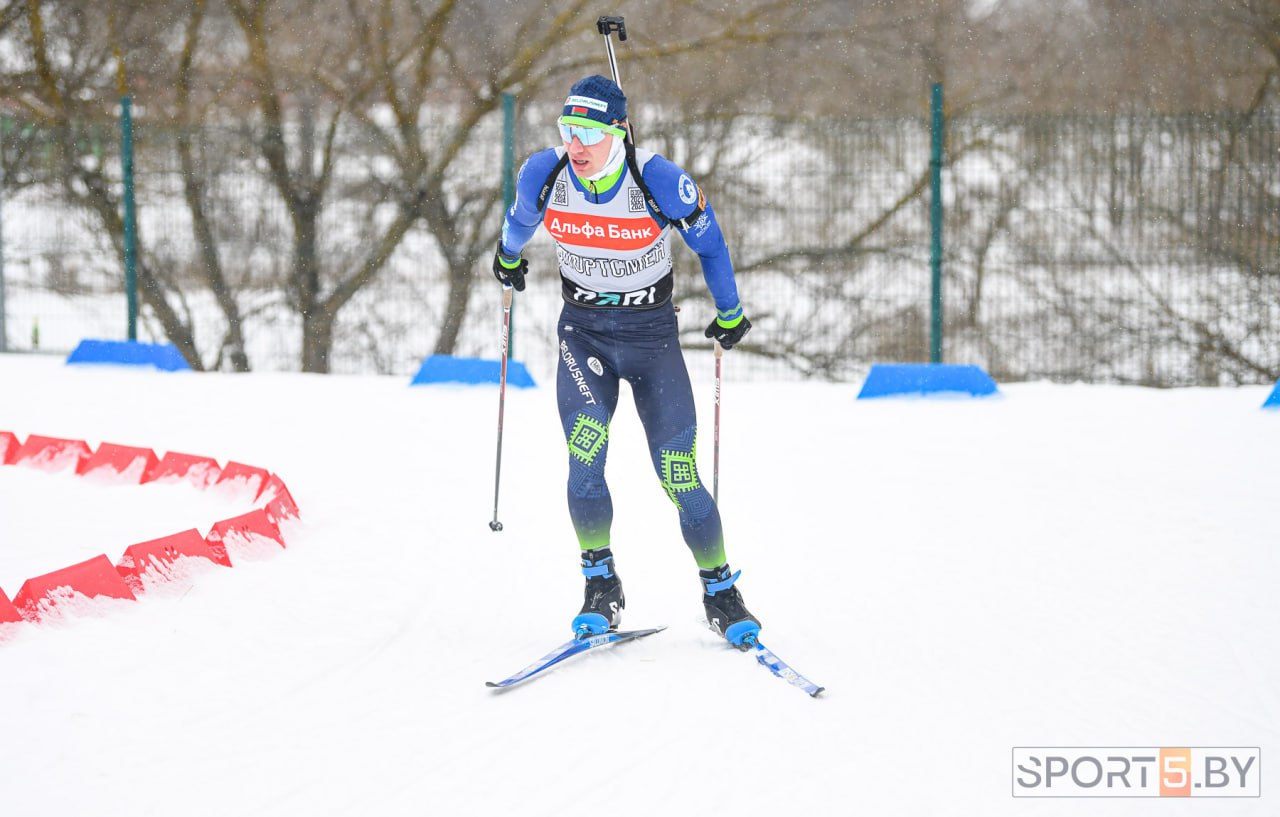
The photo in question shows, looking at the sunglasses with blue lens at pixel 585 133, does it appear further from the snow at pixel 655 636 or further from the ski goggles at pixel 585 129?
the snow at pixel 655 636

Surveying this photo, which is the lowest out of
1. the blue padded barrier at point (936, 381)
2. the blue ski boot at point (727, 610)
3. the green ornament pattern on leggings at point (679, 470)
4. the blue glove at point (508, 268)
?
the blue ski boot at point (727, 610)

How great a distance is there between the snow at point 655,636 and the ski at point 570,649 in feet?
0.13

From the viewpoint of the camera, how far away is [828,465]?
24.1 ft

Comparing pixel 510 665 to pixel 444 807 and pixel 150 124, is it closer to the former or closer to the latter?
pixel 444 807

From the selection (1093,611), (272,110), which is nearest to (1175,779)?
(1093,611)

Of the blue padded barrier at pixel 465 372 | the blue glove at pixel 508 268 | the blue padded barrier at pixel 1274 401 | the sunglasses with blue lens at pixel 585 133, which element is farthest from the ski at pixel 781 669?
the blue padded barrier at pixel 465 372

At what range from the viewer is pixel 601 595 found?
4332 millimetres

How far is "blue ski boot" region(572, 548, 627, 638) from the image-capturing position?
4.22 m

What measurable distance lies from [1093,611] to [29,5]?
1609cm

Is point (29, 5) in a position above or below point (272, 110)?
above

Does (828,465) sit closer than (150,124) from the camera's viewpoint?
Yes

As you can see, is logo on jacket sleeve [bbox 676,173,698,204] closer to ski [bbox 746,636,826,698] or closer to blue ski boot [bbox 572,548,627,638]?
blue ski boot [bbox 572,548,627,638]

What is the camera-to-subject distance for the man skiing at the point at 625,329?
13.6 feet

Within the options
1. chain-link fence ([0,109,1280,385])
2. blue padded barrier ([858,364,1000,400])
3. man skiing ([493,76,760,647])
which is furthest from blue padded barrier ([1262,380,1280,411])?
man skiing ([493,76,760,647])
